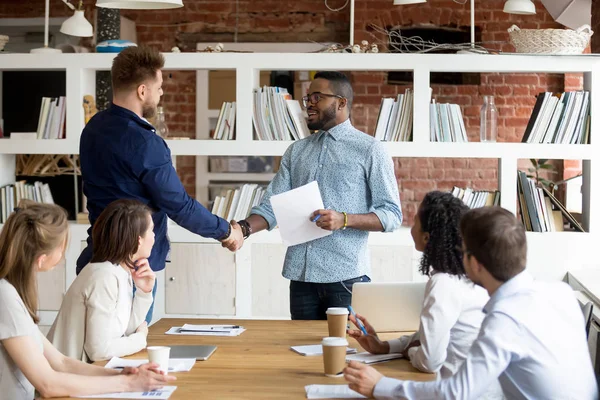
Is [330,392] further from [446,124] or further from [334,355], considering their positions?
[446,124]

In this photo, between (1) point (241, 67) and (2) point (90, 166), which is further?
(1) point (241, 67)

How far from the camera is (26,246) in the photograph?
2.16 metres

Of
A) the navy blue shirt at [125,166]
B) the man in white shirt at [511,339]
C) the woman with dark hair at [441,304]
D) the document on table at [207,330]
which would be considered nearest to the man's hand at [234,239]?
the navy blue shirt at [125,166]

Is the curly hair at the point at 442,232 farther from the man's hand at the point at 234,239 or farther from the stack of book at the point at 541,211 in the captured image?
the stack of book at the point at 541,211

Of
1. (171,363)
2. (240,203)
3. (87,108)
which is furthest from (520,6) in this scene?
(171,363)

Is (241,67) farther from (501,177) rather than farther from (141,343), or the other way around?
(141,343)

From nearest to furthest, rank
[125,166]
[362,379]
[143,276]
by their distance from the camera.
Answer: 1. [362,379]
2. [143,276]
3. [125,166]

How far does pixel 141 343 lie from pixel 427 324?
83 cm

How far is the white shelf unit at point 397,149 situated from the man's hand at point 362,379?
111 inches

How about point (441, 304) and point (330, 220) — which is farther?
point (330, 220)

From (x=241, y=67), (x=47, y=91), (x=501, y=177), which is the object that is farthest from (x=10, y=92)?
(x=501, y=177)

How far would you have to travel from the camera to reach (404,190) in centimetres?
698

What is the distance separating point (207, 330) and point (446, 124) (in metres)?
2.48

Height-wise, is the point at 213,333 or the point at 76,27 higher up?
the point at 76,27
